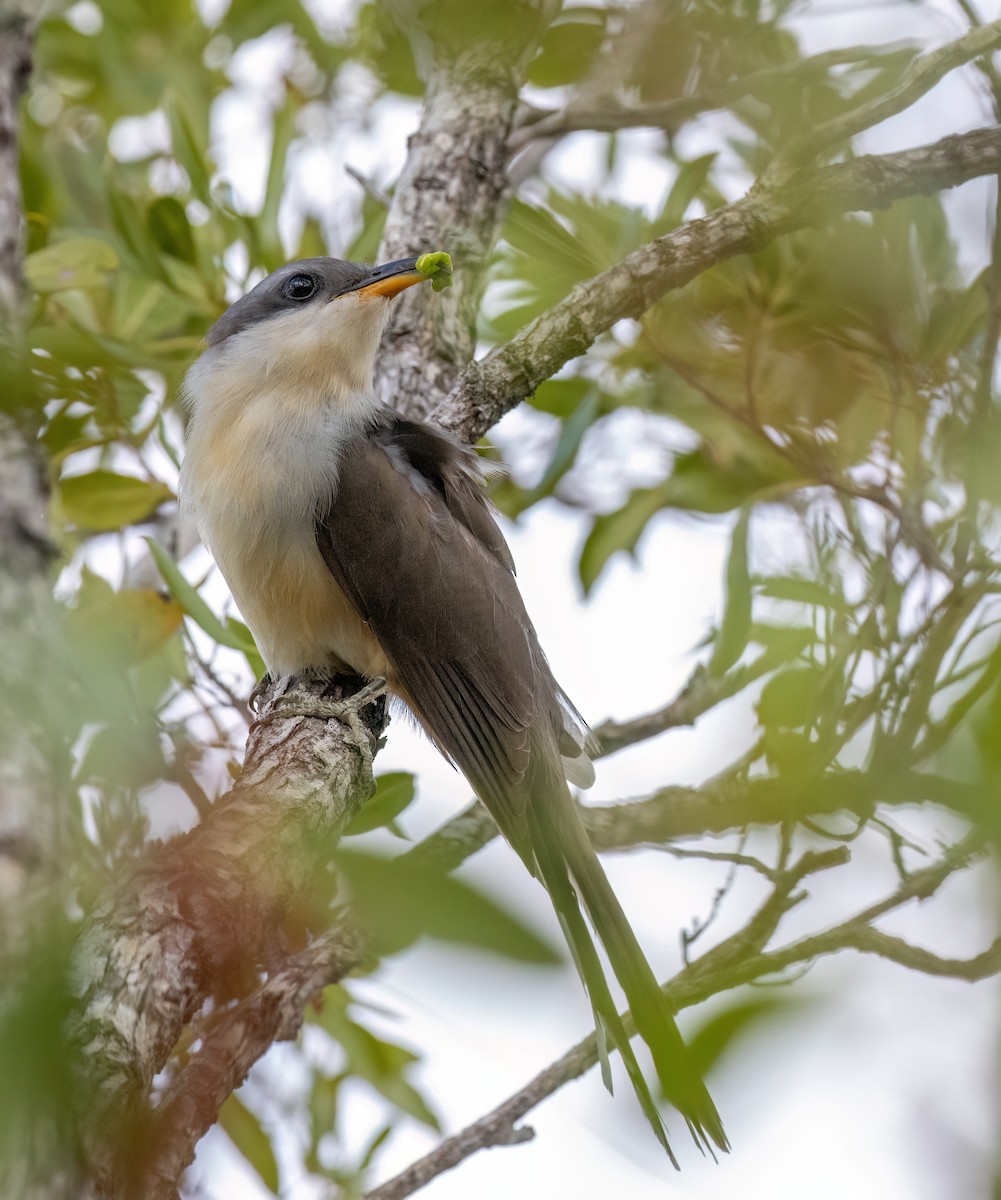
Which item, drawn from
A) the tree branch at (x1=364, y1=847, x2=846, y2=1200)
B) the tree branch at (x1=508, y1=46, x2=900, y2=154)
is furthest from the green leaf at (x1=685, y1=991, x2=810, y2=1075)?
the tree branch at (x1=508, y1=46, x2=900, y2=154)

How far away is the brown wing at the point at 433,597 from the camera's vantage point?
12.7 ft

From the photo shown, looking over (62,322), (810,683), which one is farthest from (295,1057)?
(810,683)

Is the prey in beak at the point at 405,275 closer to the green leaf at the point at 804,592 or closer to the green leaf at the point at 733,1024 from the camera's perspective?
the green leaf at the point at 804,592

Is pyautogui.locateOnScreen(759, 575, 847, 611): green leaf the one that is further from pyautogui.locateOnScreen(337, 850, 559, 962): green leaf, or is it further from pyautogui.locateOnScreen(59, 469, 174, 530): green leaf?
pyautogui.locateOnScreen(59, 469, 174, 530): green leaf

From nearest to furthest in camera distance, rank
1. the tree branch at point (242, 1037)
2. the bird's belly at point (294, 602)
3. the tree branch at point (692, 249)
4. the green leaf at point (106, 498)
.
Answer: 1. the tree branch at point (242, 1037)
2. the tree branch at point (692, 249)
3. the bird's belly at point (294, 602)
4. the green leaf at point (106, 498)

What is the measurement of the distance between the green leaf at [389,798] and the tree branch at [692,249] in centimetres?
111

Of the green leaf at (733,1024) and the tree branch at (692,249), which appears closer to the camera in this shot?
the green leaf at (733,1024)

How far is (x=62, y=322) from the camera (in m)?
4.28

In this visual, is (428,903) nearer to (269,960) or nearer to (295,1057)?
(269,960)

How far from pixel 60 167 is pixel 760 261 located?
2.84 m

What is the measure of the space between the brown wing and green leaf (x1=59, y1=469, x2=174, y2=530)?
78 cm

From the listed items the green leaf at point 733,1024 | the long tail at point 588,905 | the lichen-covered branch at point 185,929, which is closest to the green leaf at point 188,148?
the lichen-covered branch at point 185,929

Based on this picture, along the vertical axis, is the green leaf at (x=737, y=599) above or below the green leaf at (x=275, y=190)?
below

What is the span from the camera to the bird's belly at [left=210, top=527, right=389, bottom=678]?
3947 mm
